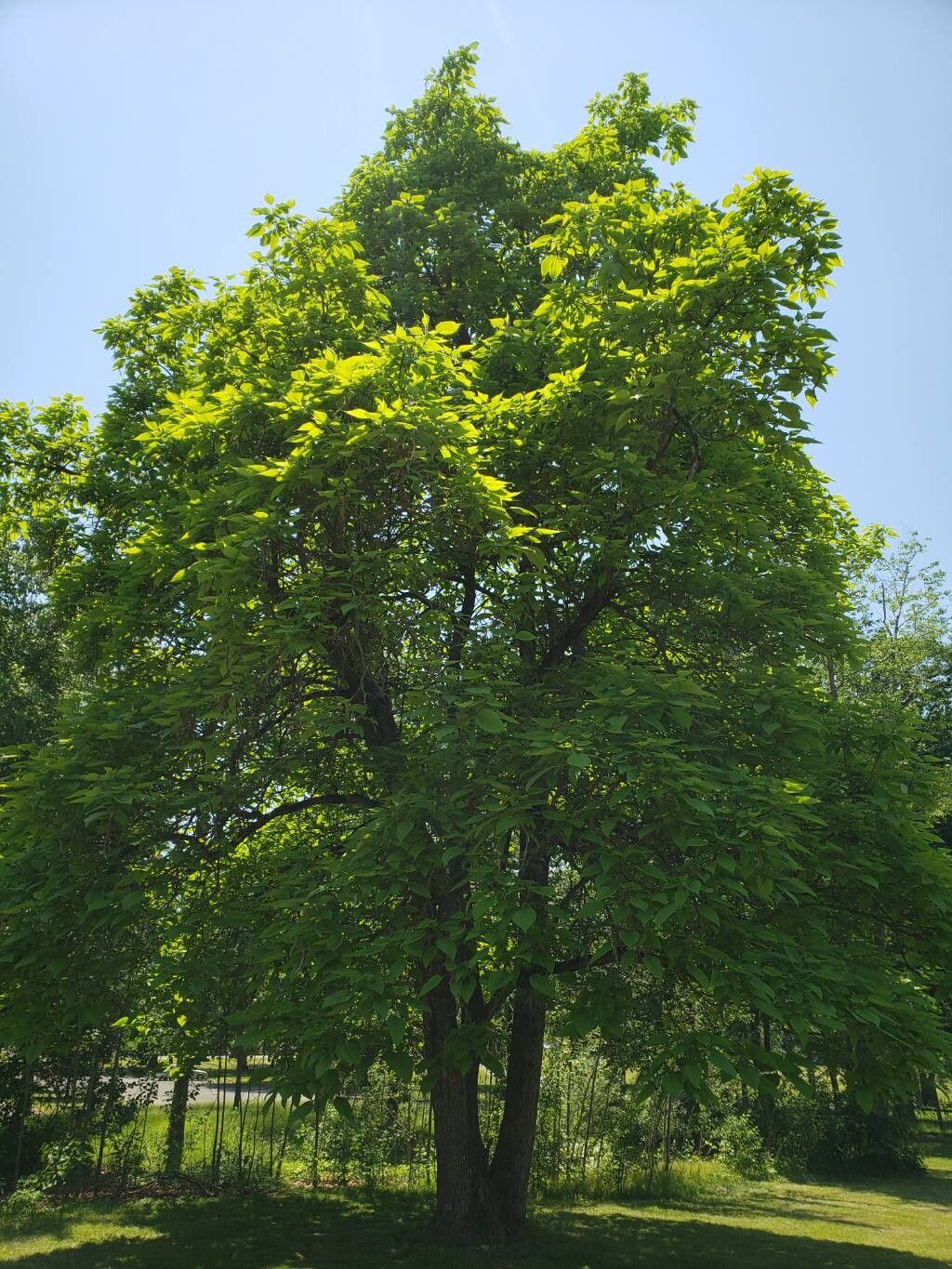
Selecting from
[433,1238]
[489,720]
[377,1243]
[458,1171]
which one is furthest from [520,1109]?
[489,720]

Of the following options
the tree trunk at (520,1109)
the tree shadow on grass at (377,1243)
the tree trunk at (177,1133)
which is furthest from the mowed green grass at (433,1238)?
the tree trunk at (177,1133)

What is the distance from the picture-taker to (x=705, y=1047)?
205 inches

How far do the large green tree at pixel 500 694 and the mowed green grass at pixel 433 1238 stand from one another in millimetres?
952

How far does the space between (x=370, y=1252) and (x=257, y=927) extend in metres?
4.21

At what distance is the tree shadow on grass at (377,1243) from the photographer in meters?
8.45

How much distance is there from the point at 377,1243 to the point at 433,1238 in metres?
0.62

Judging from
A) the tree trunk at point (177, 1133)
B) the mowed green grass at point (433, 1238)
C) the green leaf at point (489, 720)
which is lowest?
the mowed green grass at point (433, 1238)

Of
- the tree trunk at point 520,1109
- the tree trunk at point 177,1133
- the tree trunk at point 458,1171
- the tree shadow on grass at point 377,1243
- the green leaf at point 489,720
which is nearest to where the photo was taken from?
the green leaf at point 489,720

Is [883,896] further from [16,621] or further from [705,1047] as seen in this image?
[16,621]

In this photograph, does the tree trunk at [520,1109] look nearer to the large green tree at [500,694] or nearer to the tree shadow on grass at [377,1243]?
the large green tree at [500,694]

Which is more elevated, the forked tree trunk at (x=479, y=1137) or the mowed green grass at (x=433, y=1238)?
the forked tree trunk at (x=479, y=1137)

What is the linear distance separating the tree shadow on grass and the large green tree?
34.1 inches

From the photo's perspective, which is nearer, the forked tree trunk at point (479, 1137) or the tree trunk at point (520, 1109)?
the forked tree trunk at point (479, 1137)

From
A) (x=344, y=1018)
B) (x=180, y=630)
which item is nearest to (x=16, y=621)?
(x=180, y=630)
